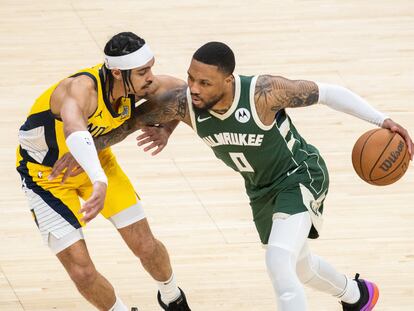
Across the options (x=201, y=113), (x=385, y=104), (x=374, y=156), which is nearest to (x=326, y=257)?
(x=374, y=156)

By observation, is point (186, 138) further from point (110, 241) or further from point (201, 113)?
point (201, 113)

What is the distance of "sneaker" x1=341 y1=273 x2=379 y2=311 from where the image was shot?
6.24 metres

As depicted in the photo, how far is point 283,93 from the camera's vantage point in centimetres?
559

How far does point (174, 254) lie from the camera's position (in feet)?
23.3

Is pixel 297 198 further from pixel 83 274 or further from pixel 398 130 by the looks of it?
pixel 83 274

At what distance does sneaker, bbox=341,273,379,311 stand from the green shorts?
26.0 inches

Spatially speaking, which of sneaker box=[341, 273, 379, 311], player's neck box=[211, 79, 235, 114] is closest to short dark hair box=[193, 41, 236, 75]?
player's neck box=[211, 79, 235, 114]

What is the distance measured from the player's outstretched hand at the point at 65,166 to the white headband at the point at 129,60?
20.1 inches

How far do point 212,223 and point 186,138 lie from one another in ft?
4.77

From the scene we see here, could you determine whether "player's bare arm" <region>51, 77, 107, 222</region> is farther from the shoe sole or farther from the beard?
the shoe sole

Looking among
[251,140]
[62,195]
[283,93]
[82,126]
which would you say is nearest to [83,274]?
[62,195]

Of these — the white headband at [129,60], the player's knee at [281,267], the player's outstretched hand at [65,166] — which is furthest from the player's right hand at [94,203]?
the player's knee at [281,267]

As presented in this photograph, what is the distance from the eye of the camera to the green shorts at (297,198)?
560 centimetres

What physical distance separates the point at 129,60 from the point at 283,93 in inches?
31.6
